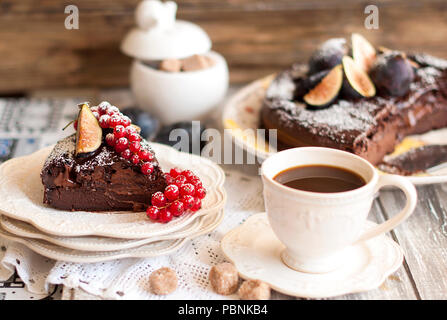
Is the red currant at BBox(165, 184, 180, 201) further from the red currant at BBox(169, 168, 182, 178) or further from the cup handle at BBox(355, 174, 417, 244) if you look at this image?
the cup handle at BBox(355, 174, 417, 244)

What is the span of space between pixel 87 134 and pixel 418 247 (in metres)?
1.22

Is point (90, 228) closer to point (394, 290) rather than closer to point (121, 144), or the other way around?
point (121, 144)

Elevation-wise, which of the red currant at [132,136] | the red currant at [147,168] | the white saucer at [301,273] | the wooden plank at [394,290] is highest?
the red currant at [132,136]

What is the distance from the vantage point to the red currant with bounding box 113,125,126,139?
6.20 feet

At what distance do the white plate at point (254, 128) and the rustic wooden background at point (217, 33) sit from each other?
538 millimetres

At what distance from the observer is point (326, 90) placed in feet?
8.19

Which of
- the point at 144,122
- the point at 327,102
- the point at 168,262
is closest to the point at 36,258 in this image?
the point at 168,262

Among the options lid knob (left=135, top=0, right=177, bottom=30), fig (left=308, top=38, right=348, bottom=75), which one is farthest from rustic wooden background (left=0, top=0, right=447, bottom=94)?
fig (left=308, top=38, right=348, bottom=75)

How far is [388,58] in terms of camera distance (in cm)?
257

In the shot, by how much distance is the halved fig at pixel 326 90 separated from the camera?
246 cm

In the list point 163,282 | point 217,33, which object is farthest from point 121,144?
point 217,33

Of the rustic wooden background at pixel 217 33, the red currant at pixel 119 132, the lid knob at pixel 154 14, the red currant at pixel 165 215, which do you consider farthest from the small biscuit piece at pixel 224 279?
the rustic wooden background at pixel 217 33

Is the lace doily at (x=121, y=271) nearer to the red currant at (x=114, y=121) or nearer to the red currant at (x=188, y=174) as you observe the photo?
the red currant at (x=188, y=174)
